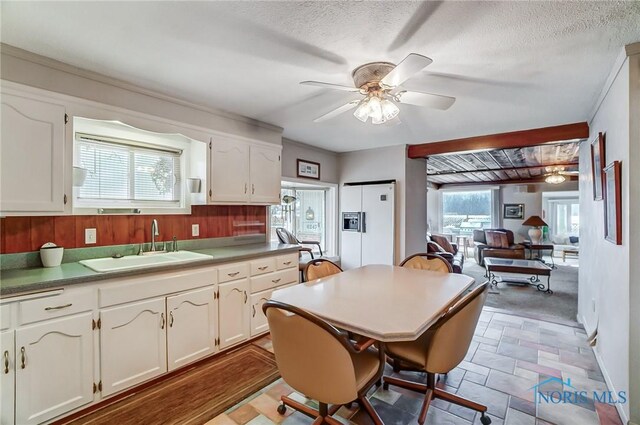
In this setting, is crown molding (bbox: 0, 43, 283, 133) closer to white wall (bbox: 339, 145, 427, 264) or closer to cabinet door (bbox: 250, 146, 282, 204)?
cabinet door (bbox: 250, 146, 282, 204)

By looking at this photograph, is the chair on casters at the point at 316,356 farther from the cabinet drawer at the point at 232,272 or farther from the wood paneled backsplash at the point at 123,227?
the wood paneled backsplash at the point at 123,227

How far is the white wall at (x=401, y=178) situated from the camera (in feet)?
14.7

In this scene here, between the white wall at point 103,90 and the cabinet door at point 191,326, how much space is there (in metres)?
1.64

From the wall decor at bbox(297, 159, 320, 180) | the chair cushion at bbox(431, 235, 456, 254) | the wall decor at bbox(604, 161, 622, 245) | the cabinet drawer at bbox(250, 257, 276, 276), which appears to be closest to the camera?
the wall decor at bbox(604, 161, 622, 245)

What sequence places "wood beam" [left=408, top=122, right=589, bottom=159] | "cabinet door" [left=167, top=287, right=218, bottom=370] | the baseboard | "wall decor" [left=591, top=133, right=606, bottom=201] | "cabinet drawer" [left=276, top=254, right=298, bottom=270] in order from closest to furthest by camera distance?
the baseboard → "cabinet door" [left=167, top=287, right=218, bottom=370] → "wall decor" [left=591, top=133, right=606, bottom=201] → "cabinet drawer" [left=276, top=254, right=298, bottom=270] → "wood beam" [left=408, top=122, right=589, bottom=159]

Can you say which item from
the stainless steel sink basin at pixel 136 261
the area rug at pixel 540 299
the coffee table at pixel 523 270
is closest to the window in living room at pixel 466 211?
the area rug at pixel 540 299

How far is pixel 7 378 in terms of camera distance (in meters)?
1.62

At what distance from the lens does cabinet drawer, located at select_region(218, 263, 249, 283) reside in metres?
2.66

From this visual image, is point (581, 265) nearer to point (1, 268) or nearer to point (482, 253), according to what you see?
point (482, 253)

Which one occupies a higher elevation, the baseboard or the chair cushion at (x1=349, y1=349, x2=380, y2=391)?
the chair cushion at (x1=349, y1=349, x2=380, y2=391)

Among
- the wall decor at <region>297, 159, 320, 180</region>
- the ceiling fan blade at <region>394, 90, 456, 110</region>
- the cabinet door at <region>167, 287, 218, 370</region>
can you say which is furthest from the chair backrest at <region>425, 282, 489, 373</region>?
the wall decor at <region>297, 159, 320, 180</region>

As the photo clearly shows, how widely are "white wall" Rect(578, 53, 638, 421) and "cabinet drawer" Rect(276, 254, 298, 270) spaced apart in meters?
2.73

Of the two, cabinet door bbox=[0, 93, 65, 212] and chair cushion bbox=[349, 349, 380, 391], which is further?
cabinet door bbox=[0, 93, 65, 212]

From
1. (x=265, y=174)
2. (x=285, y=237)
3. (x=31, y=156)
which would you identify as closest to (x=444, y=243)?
(x=285, y=237)
